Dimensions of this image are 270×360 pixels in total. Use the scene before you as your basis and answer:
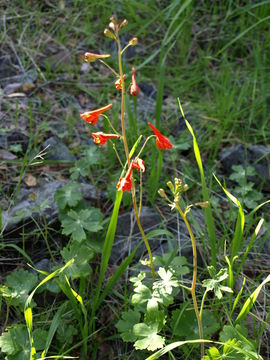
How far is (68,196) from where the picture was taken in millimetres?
3047

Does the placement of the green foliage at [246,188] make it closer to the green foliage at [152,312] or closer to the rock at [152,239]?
the rock at [152,239]

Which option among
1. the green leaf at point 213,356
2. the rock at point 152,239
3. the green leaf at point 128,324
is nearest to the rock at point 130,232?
the rock at point 152,239

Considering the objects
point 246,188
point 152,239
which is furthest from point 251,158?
point 152,239

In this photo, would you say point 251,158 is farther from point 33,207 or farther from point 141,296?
point 141,296

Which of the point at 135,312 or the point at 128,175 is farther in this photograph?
the point at 135,312

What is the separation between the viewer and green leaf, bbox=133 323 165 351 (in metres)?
2.23

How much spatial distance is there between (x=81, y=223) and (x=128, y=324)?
0.66 metres

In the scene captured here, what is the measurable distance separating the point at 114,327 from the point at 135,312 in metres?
0.29

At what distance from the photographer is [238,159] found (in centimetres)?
372

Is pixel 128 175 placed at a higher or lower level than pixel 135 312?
higher

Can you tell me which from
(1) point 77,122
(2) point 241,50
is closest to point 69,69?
(1) point 77,122

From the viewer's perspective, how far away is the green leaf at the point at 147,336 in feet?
7.32

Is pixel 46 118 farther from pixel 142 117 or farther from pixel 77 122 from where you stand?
pixel 142 117

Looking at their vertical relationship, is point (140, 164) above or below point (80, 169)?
above
